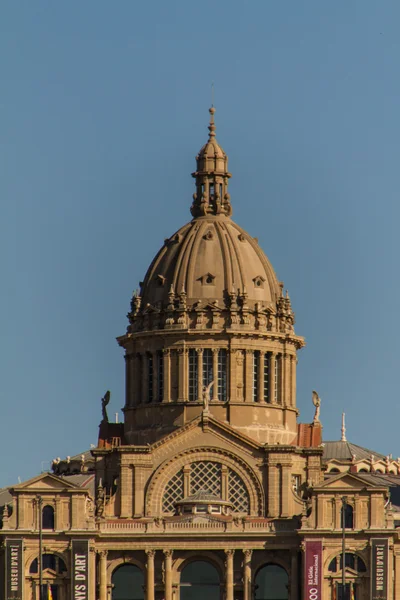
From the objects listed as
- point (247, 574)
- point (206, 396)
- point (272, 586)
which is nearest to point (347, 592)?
point (272, 586)

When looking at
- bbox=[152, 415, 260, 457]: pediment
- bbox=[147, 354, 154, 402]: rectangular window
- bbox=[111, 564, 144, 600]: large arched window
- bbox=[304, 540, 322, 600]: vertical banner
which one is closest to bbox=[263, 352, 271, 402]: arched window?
bbox=[152, 415, 260, 457]: pediment

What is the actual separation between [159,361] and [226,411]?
624cm

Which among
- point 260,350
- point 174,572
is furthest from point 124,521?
point 260,350

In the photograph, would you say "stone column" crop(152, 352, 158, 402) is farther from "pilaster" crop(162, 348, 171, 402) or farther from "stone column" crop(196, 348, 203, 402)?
"stone column" crop(196, 348, 203, 402)

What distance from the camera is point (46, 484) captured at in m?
188

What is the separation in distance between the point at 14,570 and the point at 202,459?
15.2 metres

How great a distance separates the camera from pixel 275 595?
18862cm

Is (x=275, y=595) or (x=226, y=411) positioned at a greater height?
(x=226, y=411)

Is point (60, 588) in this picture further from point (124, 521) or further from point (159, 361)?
point (159, 361)

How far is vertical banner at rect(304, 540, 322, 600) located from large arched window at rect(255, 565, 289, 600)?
126 inches

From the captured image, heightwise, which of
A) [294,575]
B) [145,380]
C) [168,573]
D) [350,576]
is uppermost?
[145,380]

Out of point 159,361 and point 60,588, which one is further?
point 159,361

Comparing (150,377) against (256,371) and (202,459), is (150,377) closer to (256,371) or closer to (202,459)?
(256,371)

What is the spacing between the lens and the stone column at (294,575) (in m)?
188
